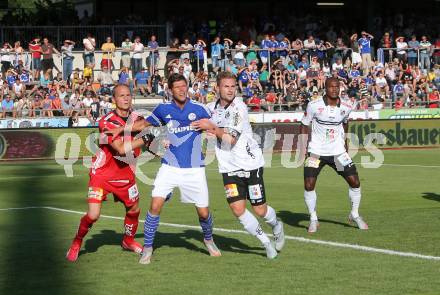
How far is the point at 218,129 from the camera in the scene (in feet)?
36.3

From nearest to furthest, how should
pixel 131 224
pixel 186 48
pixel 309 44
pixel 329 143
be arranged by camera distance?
pixel 131 224 → pixel 329 143 → pixel 186 48 → pixel 309 44

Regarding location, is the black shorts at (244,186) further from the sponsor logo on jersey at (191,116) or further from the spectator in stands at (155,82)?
the spectator in stands at (155,82)

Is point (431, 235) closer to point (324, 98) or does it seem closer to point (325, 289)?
point (324, 98)

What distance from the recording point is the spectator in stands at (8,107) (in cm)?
3588

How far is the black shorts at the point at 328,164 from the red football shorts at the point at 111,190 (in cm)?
352

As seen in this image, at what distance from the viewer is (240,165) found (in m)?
11.7

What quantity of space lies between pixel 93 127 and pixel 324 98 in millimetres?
20754

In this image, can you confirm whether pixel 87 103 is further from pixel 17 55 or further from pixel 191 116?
pixel 191 116

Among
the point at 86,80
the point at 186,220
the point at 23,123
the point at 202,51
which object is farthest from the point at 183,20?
the point at 186,220

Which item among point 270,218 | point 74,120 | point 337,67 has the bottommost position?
point 270,218

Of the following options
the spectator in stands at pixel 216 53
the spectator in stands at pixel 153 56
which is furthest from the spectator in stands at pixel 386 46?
the spectator in stands at pixel 153 56

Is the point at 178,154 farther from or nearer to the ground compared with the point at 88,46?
nearer to the ground

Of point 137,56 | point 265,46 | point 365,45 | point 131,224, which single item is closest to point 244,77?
point 265,46

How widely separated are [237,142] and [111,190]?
1767mm
